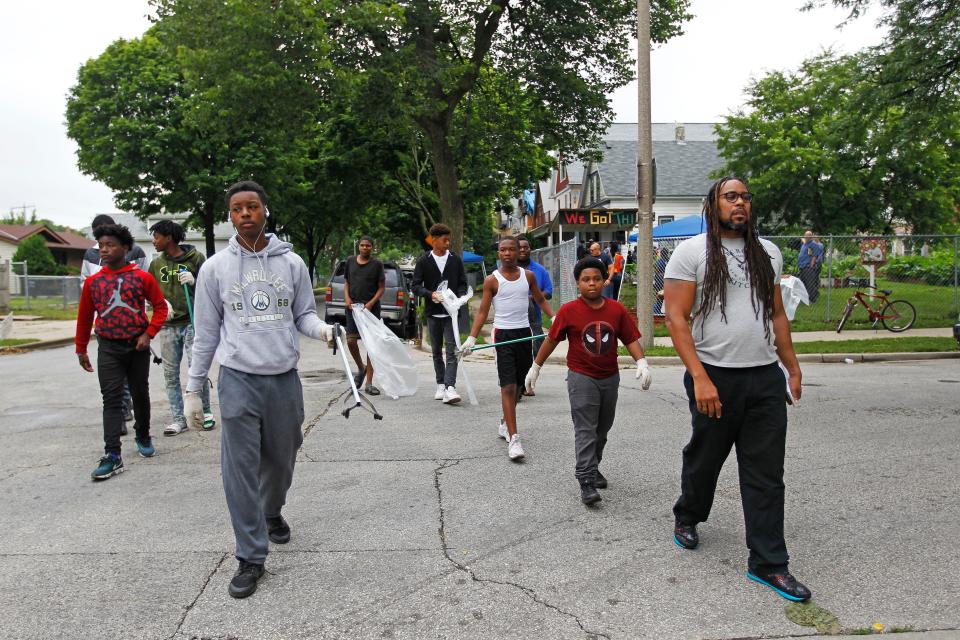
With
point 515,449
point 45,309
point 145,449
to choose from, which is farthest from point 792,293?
point 45,309

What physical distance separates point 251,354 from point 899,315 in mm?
14624

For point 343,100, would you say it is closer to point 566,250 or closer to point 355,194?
point 566,250

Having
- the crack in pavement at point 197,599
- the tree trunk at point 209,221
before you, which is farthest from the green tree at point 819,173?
the crack in pavement at point 197,599

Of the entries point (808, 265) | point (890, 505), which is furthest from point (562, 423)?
point (808, 265)

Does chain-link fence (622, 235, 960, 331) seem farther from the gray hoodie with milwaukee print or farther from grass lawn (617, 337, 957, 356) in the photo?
the gray hoodie with milwaukee print

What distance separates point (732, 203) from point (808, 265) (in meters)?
13.6

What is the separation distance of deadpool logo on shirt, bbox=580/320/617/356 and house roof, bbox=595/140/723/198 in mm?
36129

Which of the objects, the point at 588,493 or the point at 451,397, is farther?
the point at 451,397

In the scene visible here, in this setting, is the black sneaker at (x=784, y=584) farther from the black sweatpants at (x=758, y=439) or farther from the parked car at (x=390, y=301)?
the parked car at (x=390, y=301)

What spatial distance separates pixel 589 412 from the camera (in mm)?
4840

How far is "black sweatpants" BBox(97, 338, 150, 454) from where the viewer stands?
5.66 m

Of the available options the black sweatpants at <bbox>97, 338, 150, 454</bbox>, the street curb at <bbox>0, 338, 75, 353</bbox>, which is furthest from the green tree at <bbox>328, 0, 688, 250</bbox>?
the black sweatpants at <bbox>97, 338, 150, 454</bbox>

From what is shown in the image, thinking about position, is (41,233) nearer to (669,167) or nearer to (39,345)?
(669,167)

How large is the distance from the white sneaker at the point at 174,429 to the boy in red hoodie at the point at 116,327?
111cm
